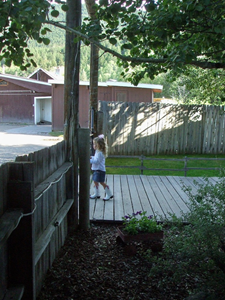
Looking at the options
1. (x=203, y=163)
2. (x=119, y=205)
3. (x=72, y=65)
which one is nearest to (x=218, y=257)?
(x=72, y=65)

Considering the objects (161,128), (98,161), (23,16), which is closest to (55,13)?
(23,16)

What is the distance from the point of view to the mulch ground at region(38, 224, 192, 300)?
10.5 feet

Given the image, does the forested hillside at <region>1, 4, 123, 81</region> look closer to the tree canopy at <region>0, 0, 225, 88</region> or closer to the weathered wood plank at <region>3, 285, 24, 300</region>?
the tree canopy at <region>0, 0, 225, 88</region>

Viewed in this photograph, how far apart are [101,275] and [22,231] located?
150cm

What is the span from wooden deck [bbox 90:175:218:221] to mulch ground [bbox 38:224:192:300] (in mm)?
847

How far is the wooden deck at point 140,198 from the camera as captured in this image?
567 cm

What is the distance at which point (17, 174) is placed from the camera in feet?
8.02

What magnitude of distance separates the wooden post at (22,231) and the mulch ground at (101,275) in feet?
2.12

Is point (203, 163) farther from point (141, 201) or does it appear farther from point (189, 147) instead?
point (141, 201)

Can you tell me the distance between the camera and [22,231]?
97.0 inches

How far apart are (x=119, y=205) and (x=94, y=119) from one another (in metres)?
4.11

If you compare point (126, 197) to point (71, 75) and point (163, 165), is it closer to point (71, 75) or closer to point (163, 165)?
point (71, 75)

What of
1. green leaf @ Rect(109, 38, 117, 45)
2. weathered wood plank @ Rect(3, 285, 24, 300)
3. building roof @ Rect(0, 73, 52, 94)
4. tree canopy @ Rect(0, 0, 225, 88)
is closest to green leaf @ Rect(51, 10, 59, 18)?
tree canopy @ Rect(0, 0, 225, 88)

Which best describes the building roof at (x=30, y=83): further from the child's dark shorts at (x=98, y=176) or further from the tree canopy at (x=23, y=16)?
the tree canopy at (x=23, y=16)
